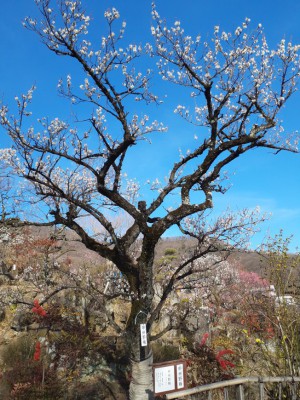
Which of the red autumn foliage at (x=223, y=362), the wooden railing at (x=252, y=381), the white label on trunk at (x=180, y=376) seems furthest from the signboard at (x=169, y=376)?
the red autumn foliage at (x=223, y=362)

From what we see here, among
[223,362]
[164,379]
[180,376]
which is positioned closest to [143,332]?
[164,379]

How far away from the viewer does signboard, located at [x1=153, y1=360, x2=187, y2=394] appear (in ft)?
19.6

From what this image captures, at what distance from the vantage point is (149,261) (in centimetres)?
657

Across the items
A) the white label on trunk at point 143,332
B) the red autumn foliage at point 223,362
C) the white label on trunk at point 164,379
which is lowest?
the red autumn foliage at point 223,362

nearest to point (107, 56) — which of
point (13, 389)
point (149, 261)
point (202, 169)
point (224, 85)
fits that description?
point (224, 85)

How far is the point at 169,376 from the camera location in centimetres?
614

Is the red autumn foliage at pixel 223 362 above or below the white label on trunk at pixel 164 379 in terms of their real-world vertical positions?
below

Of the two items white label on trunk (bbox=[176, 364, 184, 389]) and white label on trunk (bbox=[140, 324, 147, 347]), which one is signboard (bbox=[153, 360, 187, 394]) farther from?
white label on trunk (bbox=[140, 324, 147, 347])

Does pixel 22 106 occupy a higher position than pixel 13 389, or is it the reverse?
pixel 22 106

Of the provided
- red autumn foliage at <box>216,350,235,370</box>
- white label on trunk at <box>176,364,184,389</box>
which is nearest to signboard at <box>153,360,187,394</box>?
white label on trunk at <box>176,364,184,389</box>

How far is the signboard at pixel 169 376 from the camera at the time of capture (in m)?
5.98

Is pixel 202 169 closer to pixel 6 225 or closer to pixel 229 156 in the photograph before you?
pixel 229 156

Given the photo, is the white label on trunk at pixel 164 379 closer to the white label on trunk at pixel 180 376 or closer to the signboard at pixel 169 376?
the signboard at pixel 169 376

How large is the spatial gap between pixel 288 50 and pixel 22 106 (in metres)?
5.52
